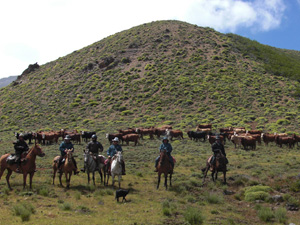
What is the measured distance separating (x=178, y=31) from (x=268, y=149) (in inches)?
2457

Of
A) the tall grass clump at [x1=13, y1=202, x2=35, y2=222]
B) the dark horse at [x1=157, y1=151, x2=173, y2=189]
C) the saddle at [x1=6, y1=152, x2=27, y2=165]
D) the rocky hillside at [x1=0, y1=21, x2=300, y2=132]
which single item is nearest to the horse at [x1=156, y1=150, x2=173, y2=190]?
the dark horse at [x1=157, y1=151, x2=173, y2=189]

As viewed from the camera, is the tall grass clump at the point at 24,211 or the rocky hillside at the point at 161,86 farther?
the rocky hillside at the point at 161,86

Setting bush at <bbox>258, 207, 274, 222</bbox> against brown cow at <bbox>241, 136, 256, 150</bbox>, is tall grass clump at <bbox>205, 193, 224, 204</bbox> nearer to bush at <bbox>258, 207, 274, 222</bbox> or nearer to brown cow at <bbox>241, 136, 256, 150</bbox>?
bush at <bbox>258, 207, 274, 222</bbox>

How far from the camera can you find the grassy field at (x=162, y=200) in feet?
32.1

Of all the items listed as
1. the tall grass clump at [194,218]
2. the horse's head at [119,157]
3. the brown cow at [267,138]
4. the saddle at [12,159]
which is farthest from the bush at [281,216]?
the brown cow at [267,138]

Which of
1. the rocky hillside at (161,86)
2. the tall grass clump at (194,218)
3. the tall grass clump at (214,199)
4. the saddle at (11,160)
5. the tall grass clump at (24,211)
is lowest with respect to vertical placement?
the tall grass clump at (214,199)

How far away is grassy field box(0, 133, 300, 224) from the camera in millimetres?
9781

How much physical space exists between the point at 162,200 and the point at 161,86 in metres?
50.2

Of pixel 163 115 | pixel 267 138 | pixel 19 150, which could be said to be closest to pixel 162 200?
pixel 19 150

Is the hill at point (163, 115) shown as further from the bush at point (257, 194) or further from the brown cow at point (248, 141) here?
the brown cow at point (248, 141)

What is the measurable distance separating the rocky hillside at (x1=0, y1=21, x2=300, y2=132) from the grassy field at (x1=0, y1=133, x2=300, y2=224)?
26.3 meters

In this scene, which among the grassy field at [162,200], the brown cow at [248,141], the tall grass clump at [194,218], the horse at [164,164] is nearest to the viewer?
the tall grass clump at [194,218]

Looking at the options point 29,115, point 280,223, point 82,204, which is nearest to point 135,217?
point 82,204

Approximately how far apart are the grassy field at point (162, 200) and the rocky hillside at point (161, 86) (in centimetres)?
2629
